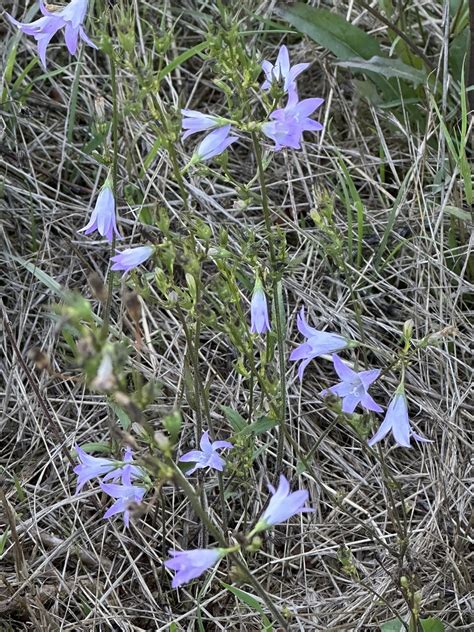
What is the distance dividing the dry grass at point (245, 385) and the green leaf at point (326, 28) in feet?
Answer: 0.55

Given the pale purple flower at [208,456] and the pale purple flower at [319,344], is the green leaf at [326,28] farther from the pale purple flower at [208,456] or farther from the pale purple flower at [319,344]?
the pale purple flower at [208,456]

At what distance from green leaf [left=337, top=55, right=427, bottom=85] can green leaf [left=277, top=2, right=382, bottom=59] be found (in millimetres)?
115

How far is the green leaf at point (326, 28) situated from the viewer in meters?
3.34

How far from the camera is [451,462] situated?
2633 millimetres

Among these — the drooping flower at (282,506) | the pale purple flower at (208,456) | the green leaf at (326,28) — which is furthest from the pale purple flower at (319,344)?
the green leaf at (326,28)

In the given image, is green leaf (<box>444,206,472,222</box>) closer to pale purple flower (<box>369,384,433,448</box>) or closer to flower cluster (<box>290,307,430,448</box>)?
flower cluster (<box>290,307,430,448</box>)

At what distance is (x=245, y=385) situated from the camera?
2938 mm

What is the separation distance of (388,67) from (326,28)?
0.31m

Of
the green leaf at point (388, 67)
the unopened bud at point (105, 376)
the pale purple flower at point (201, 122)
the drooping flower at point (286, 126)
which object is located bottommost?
the unopened bud at point (105, 376)

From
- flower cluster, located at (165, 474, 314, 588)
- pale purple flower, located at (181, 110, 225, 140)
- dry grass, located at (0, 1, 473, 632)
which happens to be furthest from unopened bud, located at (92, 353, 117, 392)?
pale purple flower, located at (181, 110, 225, 140)

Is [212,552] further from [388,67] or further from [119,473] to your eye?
[388,67]

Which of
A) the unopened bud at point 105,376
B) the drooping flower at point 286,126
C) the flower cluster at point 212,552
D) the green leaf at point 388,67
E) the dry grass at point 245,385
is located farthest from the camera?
the green leaf at point 388,67

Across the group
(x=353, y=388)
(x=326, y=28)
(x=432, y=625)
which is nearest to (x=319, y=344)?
(x=353, y=388)

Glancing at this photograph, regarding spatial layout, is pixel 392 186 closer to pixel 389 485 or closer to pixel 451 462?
pixel 451 462
